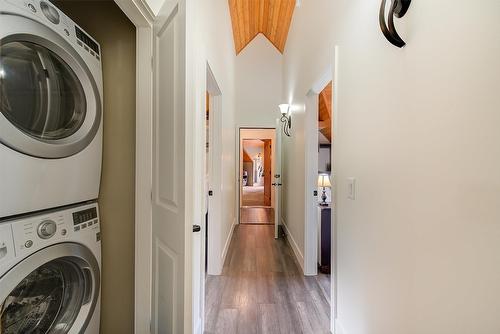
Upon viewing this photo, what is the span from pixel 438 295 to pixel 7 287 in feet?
4.80

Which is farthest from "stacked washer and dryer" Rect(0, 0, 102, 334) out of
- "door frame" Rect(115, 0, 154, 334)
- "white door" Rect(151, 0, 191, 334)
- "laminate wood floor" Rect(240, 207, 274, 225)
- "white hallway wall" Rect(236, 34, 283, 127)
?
"laminate wood floor" Rect(240, 207, 274, 225)

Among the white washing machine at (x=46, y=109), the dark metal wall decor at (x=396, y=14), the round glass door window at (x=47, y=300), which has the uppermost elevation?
the dark metal wall decor at (x=396, y=14)

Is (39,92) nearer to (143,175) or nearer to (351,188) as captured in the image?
(143,175)

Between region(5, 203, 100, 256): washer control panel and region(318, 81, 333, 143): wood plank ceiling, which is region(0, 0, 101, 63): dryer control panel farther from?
region(318, 81, 333, 143): wood plank ceiling

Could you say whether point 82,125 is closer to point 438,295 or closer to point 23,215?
point 23,215

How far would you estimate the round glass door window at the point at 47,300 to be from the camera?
34.8 inches

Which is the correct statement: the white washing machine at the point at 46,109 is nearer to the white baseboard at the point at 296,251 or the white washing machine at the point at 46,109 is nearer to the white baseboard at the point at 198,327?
the white baseboard at the point at 198,327

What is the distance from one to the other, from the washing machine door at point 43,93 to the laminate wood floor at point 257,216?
14.6 ft

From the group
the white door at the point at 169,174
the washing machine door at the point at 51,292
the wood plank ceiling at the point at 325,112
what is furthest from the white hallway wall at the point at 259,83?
the washing machine door at the point at 51,292

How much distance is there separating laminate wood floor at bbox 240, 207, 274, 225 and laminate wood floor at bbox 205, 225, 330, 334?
200cm

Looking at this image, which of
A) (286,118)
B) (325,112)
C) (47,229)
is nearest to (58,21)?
(47,229)

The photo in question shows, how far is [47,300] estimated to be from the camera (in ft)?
3.36

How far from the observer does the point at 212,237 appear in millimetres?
2691

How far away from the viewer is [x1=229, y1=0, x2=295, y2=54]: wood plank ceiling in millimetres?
3680
